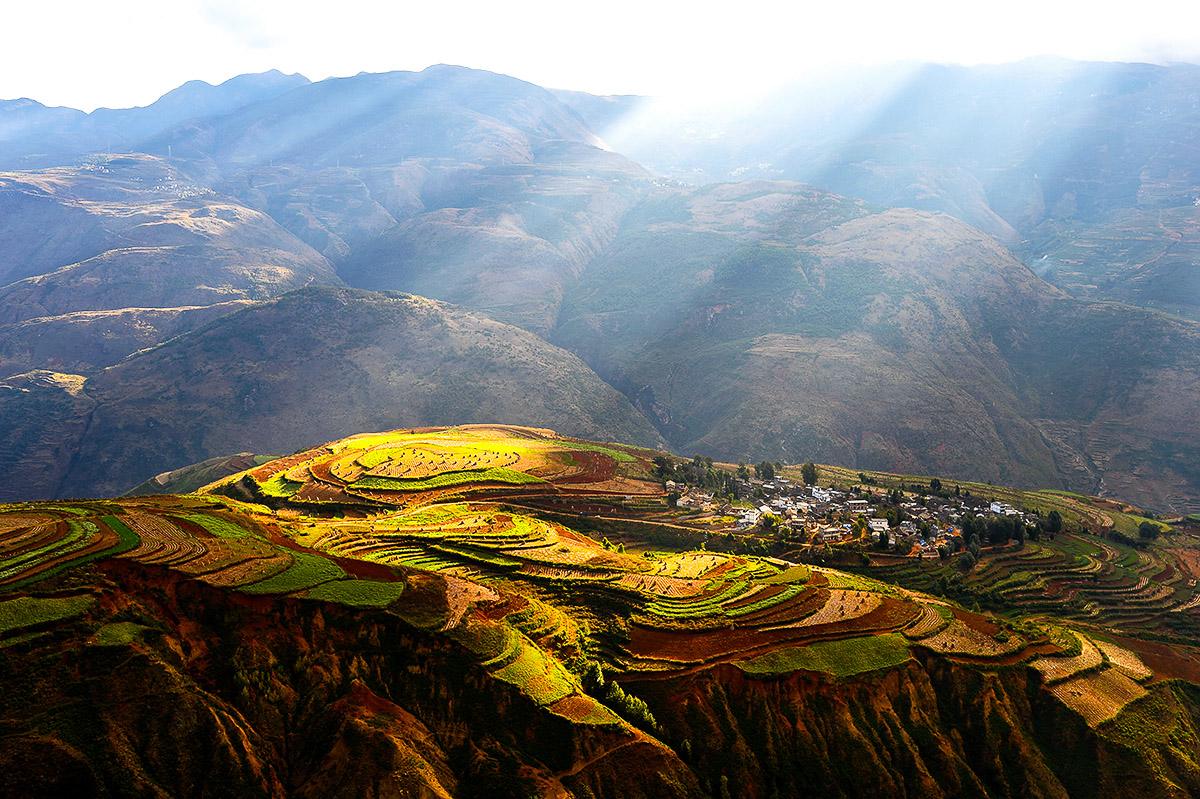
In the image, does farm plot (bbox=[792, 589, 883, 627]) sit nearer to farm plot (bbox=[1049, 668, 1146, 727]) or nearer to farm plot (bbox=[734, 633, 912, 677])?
farm plot (bbox=[734, 633, 912, 677])

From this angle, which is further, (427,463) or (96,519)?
(427,463)

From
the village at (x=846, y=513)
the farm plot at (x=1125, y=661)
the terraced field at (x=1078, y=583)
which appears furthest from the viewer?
the village at (x=846, y=513)

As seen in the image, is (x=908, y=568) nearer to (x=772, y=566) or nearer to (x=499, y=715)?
(x=772, y=566)

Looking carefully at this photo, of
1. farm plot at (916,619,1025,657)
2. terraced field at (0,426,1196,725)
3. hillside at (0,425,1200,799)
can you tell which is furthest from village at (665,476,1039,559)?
farm plot at (916,619,1025,657)

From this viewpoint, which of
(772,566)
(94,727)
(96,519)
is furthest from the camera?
(772,566)

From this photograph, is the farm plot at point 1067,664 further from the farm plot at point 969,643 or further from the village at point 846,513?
the village at point 846,513

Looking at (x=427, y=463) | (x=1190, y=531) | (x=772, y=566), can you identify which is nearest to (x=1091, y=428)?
(x=1190, y=531)

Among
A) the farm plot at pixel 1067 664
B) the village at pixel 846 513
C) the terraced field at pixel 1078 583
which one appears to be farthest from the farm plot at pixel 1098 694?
the village at pixel 846 513
